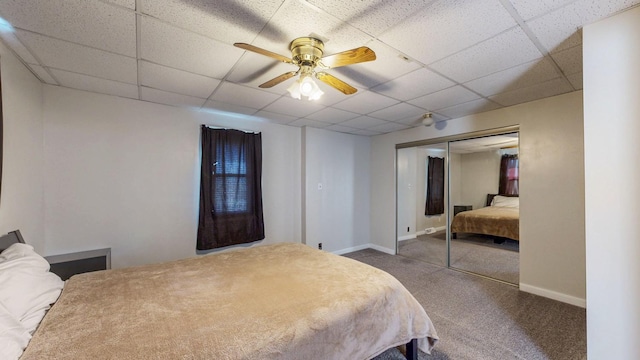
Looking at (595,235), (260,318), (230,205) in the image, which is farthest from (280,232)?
(595,235)

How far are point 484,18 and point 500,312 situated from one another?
2.71 m

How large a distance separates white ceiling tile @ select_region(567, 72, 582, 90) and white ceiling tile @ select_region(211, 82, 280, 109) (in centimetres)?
288

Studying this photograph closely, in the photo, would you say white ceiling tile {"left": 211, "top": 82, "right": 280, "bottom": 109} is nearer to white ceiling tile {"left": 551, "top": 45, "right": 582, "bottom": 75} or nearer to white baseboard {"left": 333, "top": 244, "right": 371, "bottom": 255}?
white ceiling tile {"left": 551, "top": 45, "right": 582, "bottom": 75}

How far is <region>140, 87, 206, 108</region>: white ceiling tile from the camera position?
107 inches

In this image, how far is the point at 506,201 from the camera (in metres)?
3.54

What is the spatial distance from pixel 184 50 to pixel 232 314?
1.84 metres

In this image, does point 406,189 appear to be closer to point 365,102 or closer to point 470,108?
point 470,108

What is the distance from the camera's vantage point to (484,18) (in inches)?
59.7

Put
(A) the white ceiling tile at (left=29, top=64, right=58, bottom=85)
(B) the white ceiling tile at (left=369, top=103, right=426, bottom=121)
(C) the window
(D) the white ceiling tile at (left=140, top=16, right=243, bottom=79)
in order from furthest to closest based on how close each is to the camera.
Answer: (C) the window < (B) the white ceiling tile at (left=369, top=103, right=426, bottom=121) < (A) the white ceiling tile at (left=29, top=64, right=58, bottom=85) < (D) the white ceiling tile at (left=140, top=16, right=243, bottom=79)

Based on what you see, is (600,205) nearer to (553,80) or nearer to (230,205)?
(553,80)

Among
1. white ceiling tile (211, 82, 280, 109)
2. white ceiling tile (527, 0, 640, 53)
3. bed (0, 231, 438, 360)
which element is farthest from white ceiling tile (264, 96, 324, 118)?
white ceiling tile (527, 0, 640, 53)

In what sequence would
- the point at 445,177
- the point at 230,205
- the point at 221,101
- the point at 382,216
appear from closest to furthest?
the point at 221,101, the point at 230,205, the point at 445,177, the point at 382,216

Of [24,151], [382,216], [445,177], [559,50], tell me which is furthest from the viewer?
[382,216]

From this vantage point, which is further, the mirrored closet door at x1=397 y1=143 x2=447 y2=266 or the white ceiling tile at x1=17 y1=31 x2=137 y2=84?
the mirrored closet door at x1=397 y1=143 x2=447 y2=266
